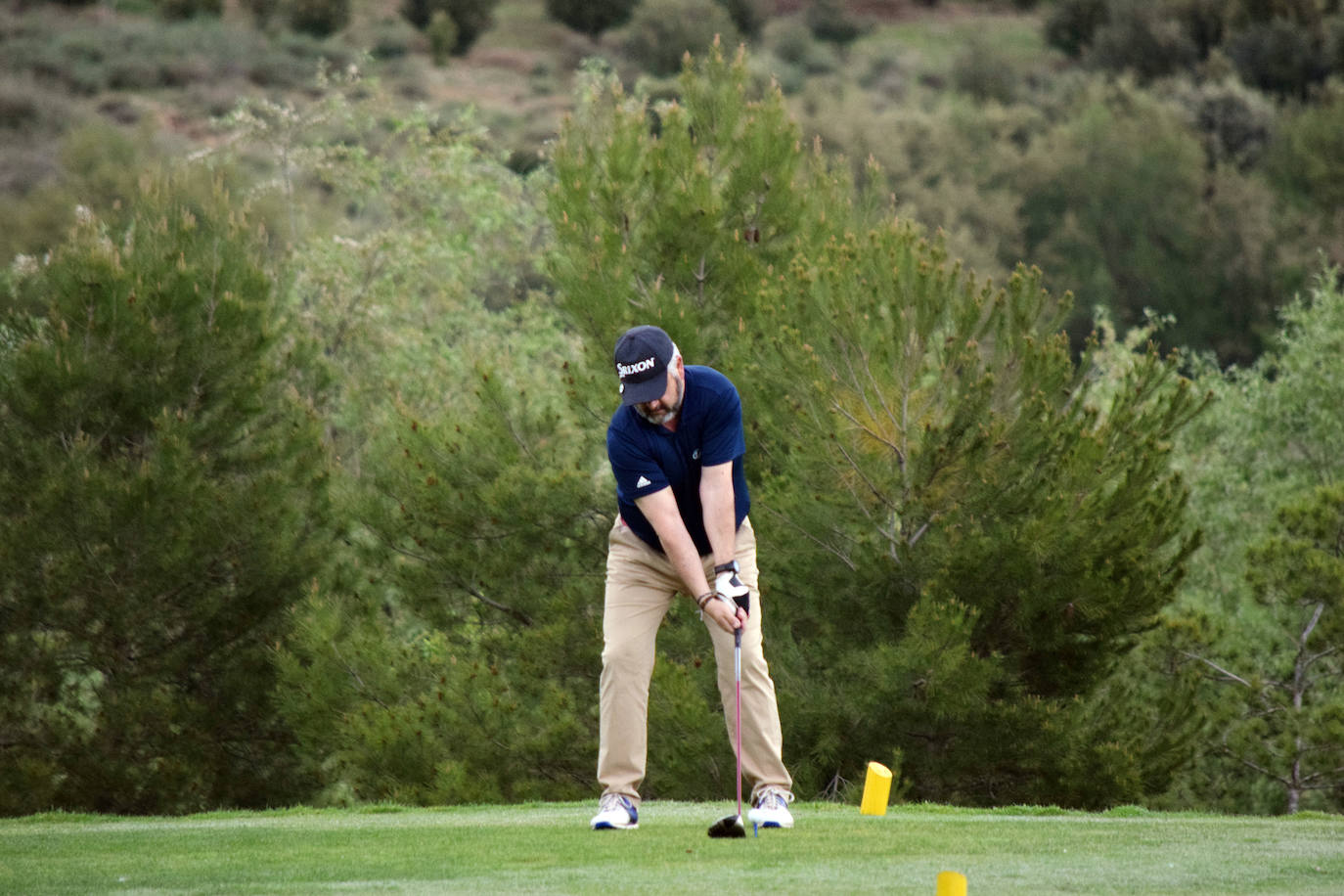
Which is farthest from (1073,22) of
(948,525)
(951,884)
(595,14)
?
(951,884)

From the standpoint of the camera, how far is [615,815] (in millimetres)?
6152

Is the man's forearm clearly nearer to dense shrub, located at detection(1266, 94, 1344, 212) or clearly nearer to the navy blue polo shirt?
the navy blue polo shirt

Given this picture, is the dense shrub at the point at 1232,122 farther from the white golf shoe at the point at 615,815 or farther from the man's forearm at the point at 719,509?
the white golf shoe at the point at 615,815

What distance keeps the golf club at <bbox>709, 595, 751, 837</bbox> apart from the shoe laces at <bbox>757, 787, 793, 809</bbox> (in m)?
0.08

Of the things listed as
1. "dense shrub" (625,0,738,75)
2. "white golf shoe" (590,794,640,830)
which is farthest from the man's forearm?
"dense shrub" (625,0,738,75)

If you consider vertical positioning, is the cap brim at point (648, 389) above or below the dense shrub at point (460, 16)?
above

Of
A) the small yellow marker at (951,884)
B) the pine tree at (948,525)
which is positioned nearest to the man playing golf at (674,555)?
the small yellow marker at (951,884)

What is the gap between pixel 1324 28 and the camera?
65.3 metres

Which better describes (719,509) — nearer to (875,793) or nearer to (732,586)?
(732,586)

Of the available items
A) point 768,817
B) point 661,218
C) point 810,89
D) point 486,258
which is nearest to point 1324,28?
point 810,89

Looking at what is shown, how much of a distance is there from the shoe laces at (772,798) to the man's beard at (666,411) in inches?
56.2

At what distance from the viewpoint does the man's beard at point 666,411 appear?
6.02m

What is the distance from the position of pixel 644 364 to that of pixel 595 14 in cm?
8834

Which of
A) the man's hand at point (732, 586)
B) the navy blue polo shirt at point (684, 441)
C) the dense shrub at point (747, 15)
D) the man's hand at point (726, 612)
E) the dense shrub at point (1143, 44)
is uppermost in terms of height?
the navy blue polo shirt at point (684, 441)
